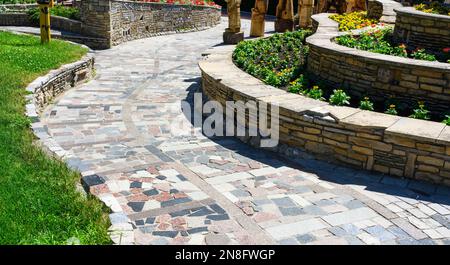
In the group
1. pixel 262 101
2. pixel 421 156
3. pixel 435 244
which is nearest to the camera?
pixel 435 244

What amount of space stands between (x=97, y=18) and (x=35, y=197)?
40.2 feet

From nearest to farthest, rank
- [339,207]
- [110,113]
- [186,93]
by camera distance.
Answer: [339,207] < [110,113] < [186,93]

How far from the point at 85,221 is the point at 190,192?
1427 mm

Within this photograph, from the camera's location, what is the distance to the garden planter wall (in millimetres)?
16062

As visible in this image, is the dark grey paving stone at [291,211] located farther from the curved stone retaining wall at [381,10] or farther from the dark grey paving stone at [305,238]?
the curved stone retaining wall at [381,10]

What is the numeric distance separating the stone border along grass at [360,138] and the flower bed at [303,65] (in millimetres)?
379

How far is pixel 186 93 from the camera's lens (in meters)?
10.7

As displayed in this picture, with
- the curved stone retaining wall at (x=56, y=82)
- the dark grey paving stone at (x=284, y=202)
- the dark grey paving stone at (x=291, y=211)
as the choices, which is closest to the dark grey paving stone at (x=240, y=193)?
the dark grey paving stone at (x=284, y=202)

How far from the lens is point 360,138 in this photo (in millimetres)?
6215

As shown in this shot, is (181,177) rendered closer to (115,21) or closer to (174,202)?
(174,202)

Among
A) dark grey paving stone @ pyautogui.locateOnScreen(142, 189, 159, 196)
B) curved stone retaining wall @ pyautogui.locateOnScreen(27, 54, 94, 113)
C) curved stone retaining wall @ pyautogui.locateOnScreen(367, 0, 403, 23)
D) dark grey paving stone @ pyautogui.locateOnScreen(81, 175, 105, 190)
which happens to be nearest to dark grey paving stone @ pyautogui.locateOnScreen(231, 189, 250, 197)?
dark grey paving stone @ pyautogui.locateOnScreen(142, 189, 159, 196)
